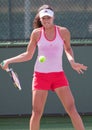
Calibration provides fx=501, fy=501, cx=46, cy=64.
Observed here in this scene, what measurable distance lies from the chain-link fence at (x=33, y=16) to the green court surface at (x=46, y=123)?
49.8 inches

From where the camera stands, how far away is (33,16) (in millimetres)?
7871

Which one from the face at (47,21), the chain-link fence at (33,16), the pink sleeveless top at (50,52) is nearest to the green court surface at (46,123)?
the chain-link fence at (33,16)

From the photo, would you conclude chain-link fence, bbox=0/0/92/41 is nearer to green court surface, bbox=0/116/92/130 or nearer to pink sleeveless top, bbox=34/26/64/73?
green court surface, bbox=0/116/92/130

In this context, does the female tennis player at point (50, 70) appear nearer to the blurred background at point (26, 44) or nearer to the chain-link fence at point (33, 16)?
the blurred background at point (26, 44)

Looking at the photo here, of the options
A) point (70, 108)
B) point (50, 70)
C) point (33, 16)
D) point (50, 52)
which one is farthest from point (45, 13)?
point (33, 16)

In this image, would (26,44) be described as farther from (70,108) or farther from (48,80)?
(70,108)

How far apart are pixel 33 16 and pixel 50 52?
254cm

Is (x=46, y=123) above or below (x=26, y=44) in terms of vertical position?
below

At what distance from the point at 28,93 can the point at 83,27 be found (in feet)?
4.46

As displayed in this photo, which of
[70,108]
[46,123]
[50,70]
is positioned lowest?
[46,123]

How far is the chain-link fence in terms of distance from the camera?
7828mm

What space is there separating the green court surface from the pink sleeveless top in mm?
1672

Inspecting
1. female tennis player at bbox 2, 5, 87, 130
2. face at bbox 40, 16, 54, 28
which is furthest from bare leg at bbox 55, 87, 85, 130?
face at bbox 40, 16, 54, 28

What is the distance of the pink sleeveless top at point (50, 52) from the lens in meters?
5.41
